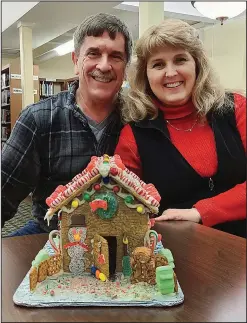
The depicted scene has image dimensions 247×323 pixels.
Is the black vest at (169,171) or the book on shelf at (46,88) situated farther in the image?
the book on shelf at (46,88)

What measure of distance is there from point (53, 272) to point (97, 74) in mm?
712

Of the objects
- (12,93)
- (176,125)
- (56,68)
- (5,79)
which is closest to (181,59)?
(176,125)

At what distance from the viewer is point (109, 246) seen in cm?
70

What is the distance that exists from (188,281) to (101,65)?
747 millimetres

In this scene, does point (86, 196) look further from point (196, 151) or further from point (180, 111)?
point (180, 111)

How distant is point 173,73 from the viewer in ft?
3.59

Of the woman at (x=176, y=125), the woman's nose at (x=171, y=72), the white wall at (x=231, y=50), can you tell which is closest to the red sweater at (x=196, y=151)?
the woman at (x=176, y=125)

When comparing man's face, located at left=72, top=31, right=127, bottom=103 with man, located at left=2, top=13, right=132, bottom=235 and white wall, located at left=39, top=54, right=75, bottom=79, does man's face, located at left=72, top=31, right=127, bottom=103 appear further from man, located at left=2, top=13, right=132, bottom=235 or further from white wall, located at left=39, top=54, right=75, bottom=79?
white wall, located at left=39, top=54, right=75, bottom=79

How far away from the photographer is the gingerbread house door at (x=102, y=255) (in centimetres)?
66

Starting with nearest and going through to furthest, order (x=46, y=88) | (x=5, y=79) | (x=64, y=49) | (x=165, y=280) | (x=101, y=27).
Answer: (x=165, y=280) < (x=101, y=27) < (x=5, y=79) < (x=46, y=88) < (x=64, y=49)

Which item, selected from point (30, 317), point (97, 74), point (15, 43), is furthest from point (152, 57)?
point (15, 43)

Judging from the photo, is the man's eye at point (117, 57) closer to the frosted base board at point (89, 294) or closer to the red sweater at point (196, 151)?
the red sweater at point (196, 151)

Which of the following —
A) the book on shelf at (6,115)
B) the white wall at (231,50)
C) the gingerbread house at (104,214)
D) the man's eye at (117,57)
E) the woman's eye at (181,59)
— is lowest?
the gingerbread house at (104,214)

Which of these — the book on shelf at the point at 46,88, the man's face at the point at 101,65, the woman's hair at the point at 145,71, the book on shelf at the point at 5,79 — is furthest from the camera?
the book on shelf at the point at 46,88
